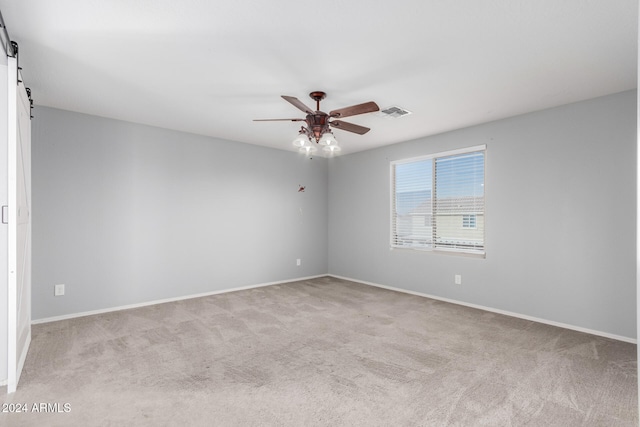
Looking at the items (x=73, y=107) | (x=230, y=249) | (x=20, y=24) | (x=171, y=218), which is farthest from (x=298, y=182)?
(x=20, y=24)

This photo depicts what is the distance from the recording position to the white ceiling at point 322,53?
2.12m

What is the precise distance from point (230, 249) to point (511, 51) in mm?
4490

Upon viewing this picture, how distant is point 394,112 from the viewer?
398 centimetres

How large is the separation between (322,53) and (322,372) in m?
2.52

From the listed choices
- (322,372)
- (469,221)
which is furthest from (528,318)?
(322,372)

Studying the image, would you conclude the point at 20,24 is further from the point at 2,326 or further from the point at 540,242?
the point at 540,242

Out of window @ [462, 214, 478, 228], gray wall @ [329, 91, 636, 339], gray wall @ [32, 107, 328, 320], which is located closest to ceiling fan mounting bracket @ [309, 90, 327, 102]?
gray wall @ [329, 91, 636, 339]

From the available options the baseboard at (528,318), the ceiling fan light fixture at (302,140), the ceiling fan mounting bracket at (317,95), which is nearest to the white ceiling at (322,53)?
the ceiling fan mounting bracket at (317,95)

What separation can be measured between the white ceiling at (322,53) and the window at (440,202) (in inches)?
38.6

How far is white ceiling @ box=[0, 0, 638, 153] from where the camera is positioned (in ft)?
6.97

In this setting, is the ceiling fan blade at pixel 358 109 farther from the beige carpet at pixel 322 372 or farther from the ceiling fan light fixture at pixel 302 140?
the beige carpet at pixel 322 372

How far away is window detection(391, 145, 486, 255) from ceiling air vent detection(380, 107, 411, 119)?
4.13 ft

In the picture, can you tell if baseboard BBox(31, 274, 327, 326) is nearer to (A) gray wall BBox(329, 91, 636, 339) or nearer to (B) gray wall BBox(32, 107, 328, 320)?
(B) gray wall BBox(32, 107, 328, 320)

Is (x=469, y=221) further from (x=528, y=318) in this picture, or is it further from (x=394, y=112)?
(x=394, y=112)
